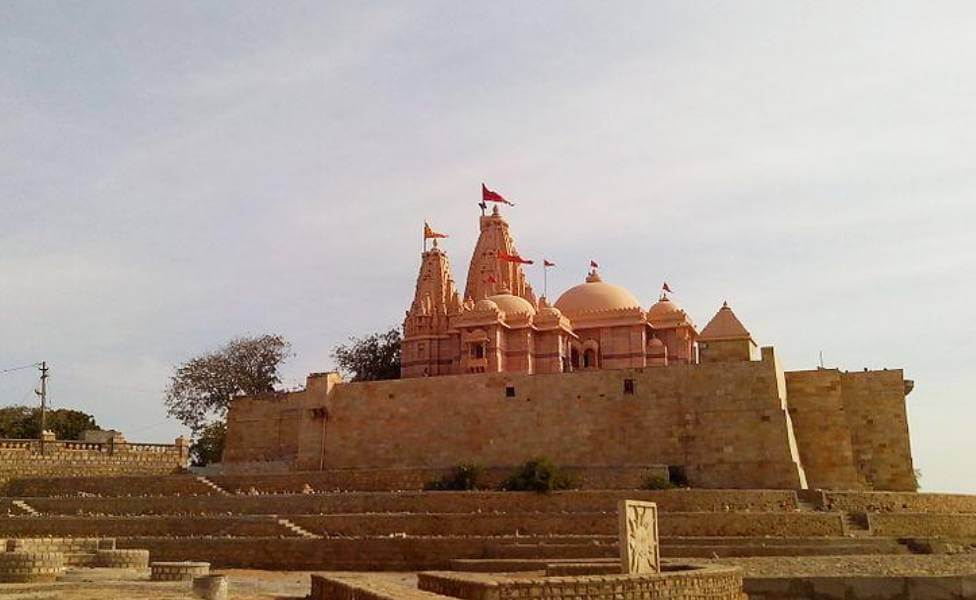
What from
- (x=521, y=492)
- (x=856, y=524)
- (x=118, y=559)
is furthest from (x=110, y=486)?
(x=856, y=524)

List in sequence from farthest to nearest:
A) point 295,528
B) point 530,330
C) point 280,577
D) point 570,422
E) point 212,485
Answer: point 530,330
point 570,422
point 212,485
point 295,528
point 280,577

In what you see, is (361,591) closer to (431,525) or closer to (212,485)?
(431,525)

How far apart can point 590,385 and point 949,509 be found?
10.3 m

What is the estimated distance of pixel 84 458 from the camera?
33.1 metres

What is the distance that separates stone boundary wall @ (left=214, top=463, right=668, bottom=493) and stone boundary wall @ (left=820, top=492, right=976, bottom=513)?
→ 5.03m

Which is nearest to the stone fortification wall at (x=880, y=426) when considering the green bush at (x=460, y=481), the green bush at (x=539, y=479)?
the green bush at (x=539, y=479)

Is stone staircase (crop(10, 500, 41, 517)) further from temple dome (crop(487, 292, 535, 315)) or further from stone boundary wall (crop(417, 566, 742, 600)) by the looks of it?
stone boundary wall (crop(417, 566, 742, 600))

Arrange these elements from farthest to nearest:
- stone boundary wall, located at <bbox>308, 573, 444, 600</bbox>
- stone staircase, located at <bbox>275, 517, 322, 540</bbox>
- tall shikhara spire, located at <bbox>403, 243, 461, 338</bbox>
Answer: tall shikhara spire, located at <bbox>403, 243, 461, 338</bbox> → stone staircase, located at <bbox>275, 517, 322, 540</bbox> → stone boundary wall, located at <bbox>308, 573, 444, 600</bbox>

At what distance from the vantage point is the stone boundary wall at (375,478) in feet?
85.4

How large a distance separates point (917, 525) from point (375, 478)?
1469 cm

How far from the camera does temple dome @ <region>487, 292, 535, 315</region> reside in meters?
33.4

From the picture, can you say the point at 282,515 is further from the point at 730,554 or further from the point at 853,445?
the point at 853,445

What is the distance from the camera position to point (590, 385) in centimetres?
2823

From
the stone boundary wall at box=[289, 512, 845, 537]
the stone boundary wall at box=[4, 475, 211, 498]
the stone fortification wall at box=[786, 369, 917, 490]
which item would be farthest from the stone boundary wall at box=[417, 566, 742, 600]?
the stone boundary wall at box=[4, 475, 211, 498]
